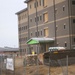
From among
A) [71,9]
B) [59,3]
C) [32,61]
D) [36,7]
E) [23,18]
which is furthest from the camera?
[23,18]

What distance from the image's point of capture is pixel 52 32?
218 feet

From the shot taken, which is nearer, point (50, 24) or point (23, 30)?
point (50, 24)

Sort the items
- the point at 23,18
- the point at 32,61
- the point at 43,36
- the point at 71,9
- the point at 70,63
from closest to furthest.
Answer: the point at 70,63 < the point at 32,61 < the point at 71,9 < the point at 43,36 < the point at 23,18

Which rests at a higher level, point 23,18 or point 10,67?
point 23,18

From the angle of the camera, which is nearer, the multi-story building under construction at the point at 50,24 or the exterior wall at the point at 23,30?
the multi-story building under construction at the point at 50,24

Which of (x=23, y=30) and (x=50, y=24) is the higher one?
(x=23, y=30)

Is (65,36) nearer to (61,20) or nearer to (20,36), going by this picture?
(61,20)

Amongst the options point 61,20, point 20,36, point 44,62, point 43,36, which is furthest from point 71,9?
point 20,36

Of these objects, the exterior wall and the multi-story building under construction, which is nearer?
the multi-story building under construction

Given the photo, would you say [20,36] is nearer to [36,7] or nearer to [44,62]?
[36,7]

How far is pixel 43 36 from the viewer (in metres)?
71.7

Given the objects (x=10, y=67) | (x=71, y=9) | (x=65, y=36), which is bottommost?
(x=10, y=67)

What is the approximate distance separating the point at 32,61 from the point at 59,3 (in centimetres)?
2416

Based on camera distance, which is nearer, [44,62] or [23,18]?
[44,62]
